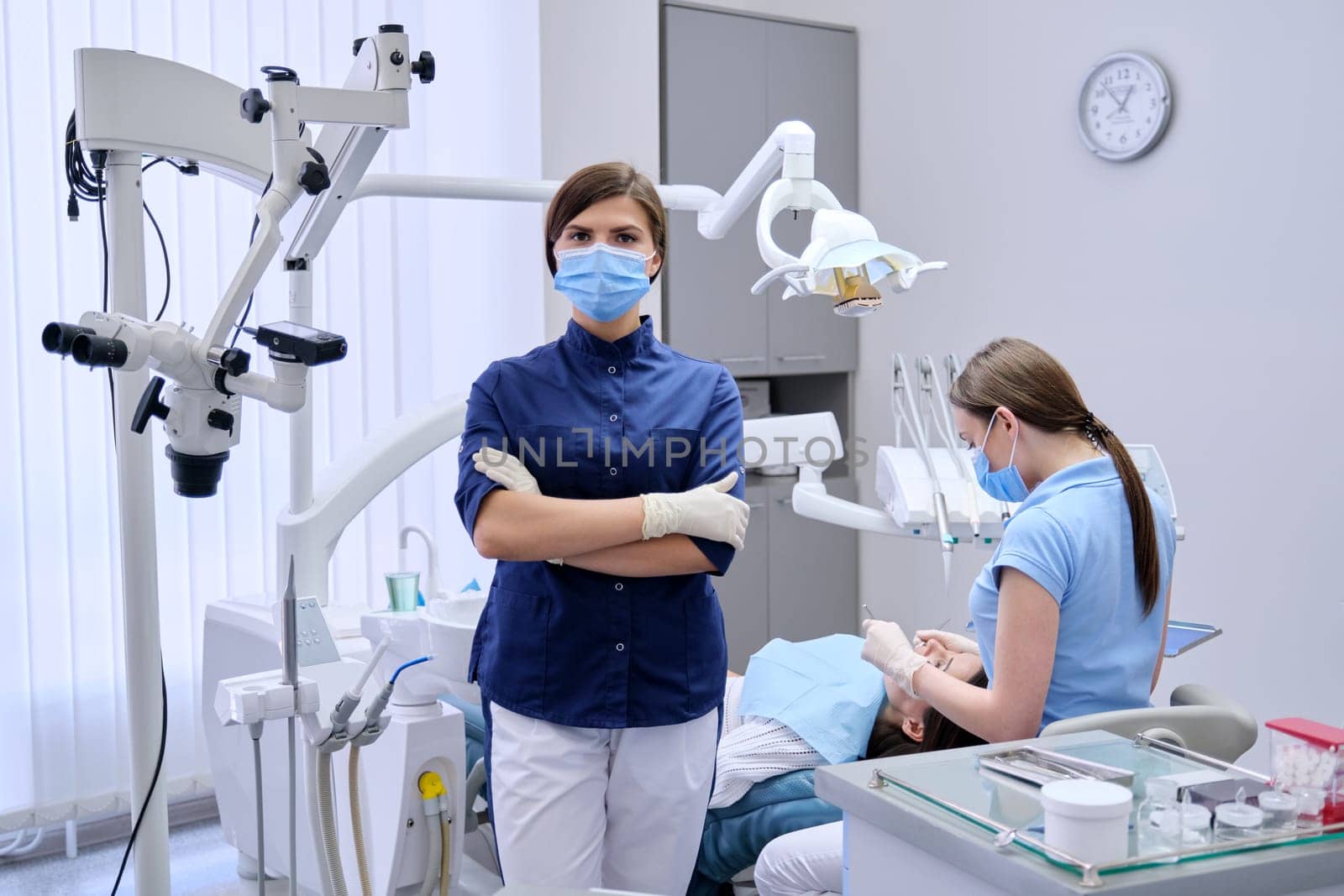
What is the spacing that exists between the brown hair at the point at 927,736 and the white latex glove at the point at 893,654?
112 mm

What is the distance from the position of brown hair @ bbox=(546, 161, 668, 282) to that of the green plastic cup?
2.95ft

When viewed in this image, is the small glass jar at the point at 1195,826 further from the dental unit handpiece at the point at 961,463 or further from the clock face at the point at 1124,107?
the clock face at the point at 1124,107

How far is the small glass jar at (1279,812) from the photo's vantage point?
108cm

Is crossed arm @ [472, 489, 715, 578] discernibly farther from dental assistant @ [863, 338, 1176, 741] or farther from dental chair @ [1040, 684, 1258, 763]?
dental chair @ [1040, 684, 1258, 763]

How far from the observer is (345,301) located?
335 centimetres

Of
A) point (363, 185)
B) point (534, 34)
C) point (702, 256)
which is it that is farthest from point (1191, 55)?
point (363, 185)

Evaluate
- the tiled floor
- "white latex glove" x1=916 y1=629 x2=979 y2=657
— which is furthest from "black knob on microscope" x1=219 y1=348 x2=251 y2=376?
the tiled floor

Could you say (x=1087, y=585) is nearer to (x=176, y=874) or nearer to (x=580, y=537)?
(x=580, y=537)

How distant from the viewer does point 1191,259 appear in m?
3.09

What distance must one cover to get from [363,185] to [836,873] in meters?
1.39

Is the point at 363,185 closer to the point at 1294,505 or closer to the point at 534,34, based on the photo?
the point at 534,34

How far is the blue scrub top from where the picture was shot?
159cm

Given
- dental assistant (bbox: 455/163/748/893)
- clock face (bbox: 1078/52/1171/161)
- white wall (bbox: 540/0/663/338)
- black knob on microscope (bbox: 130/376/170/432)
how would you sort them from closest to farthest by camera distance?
black knob on microscope (bbox: 130/376/170/432), dental assistant (bbox: 455/163/748/893), clock face (bbox: 1078/52/1171/161), white wall (bbox: 540/0/663/338)

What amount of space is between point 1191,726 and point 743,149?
2584mm
